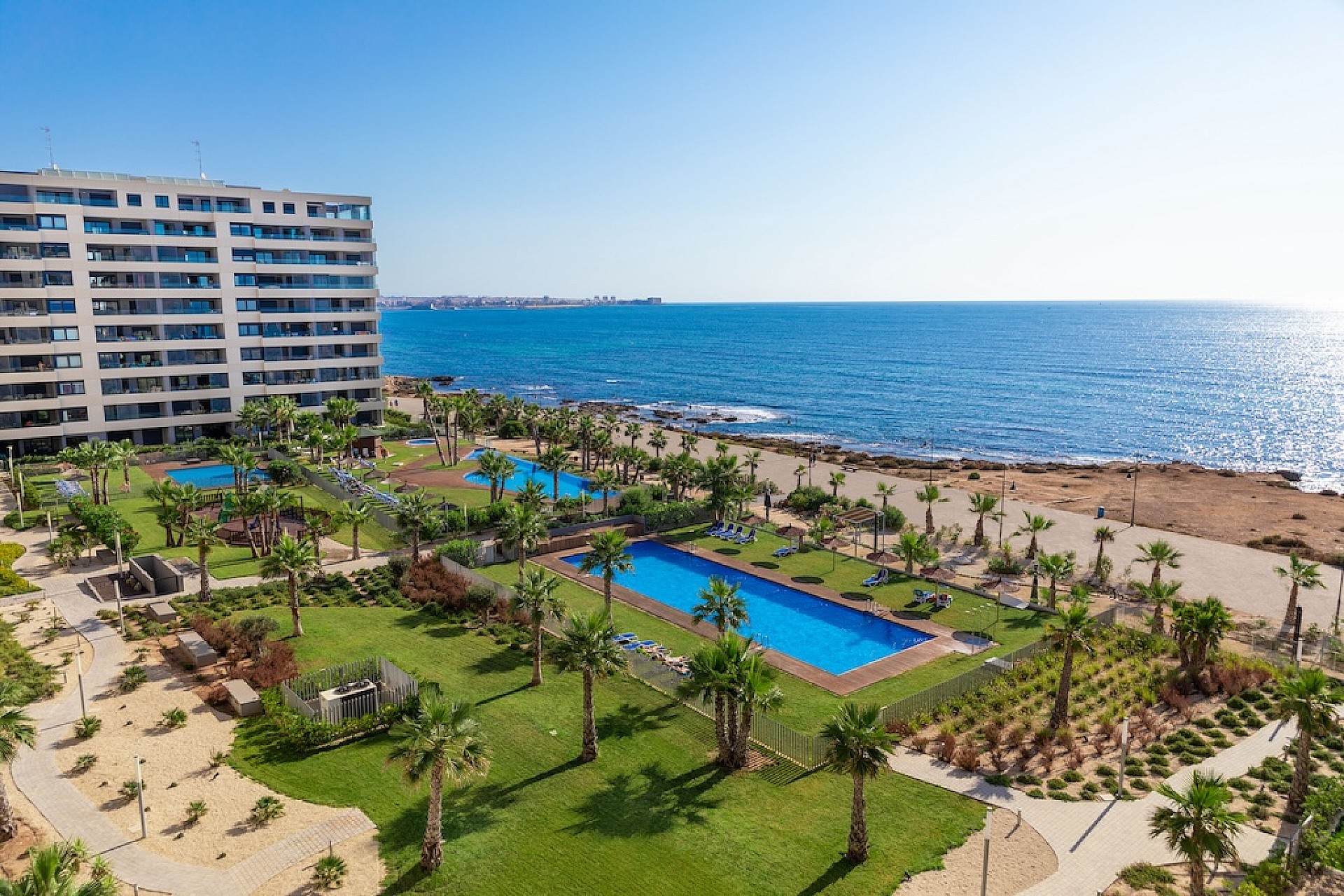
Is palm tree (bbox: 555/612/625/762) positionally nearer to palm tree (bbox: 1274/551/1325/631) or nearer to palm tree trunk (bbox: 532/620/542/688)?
palm tree trunk (bbox: 532/620/542/688)

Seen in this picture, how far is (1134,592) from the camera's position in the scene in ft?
171

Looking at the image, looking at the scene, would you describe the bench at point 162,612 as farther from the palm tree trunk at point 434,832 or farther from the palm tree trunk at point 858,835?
the palm tree trunk at point 858,835

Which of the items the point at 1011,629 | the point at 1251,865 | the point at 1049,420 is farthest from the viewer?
the point at 1049,420

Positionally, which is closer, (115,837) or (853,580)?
(115,837)

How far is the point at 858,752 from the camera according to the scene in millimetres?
23938

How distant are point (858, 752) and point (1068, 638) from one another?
13.1 m

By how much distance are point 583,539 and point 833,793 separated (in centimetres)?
3224

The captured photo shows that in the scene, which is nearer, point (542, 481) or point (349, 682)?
point (349, 682)

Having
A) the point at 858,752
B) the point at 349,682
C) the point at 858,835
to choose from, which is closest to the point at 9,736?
the point at 349,682

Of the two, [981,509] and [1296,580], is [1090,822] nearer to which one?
[1296,580]

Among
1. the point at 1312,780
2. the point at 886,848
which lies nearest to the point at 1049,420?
the point at 1312,780

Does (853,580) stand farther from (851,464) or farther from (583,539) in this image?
(851,464)

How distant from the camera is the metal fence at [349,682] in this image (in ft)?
103

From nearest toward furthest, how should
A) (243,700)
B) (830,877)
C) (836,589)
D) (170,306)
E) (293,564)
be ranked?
(830,877) → (243,700) → (293,564) → (836,589) → (170,306)
